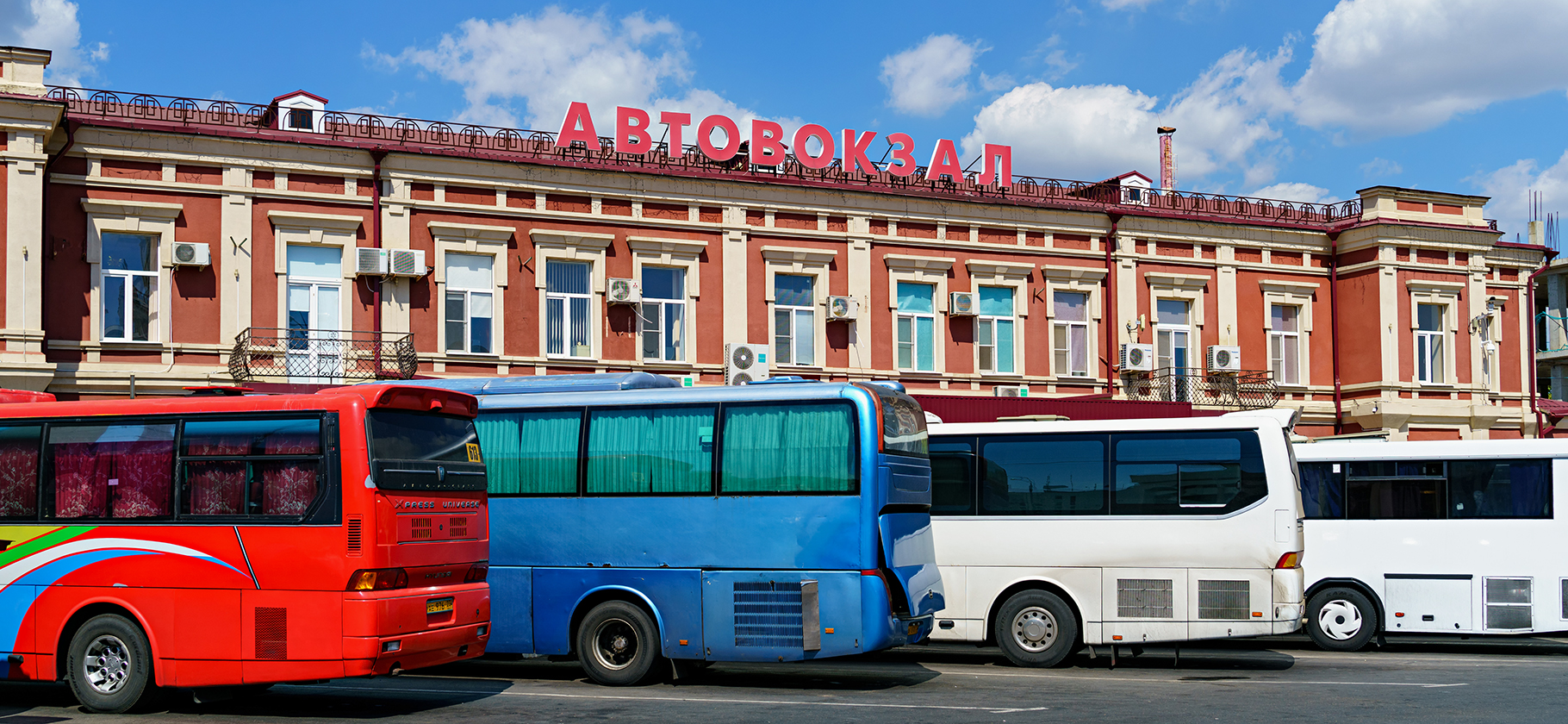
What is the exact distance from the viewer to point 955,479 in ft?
56.2

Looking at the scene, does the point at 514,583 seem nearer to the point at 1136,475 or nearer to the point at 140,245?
the point at 1136,475

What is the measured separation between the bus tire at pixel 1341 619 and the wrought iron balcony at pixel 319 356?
16.0 metres

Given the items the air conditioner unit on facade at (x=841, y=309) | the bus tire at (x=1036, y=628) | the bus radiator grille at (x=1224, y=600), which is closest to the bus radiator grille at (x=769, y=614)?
the bus tire at (x=1036, y=628)

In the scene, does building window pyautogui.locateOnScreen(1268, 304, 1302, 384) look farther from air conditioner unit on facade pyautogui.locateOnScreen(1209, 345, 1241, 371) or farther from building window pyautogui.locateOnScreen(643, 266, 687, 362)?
building window pyautogui.locateOnScreen(643, 266, 687, 362)

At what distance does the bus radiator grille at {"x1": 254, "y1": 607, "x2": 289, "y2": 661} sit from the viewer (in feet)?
38.6

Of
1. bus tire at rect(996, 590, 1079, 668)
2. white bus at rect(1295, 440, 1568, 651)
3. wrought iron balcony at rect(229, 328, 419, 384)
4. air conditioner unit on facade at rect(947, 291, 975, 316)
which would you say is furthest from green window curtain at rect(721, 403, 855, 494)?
air conditioner unit on facade at rect(947, 291, 975, 316)

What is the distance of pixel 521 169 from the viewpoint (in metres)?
27.2

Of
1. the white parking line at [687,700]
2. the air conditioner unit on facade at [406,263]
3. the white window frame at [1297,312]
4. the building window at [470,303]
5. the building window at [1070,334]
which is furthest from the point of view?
the white window frame at [1297,312]

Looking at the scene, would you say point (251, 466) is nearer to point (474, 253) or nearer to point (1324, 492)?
point (1324, 492)

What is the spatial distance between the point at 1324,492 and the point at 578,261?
15.0 m

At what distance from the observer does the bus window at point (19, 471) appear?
12602 mm

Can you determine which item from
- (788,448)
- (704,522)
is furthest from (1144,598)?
(704,522)

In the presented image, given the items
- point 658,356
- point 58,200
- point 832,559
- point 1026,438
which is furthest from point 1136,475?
point 58,200

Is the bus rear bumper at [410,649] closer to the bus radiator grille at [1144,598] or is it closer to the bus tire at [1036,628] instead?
the bus tire at [1036,628]
